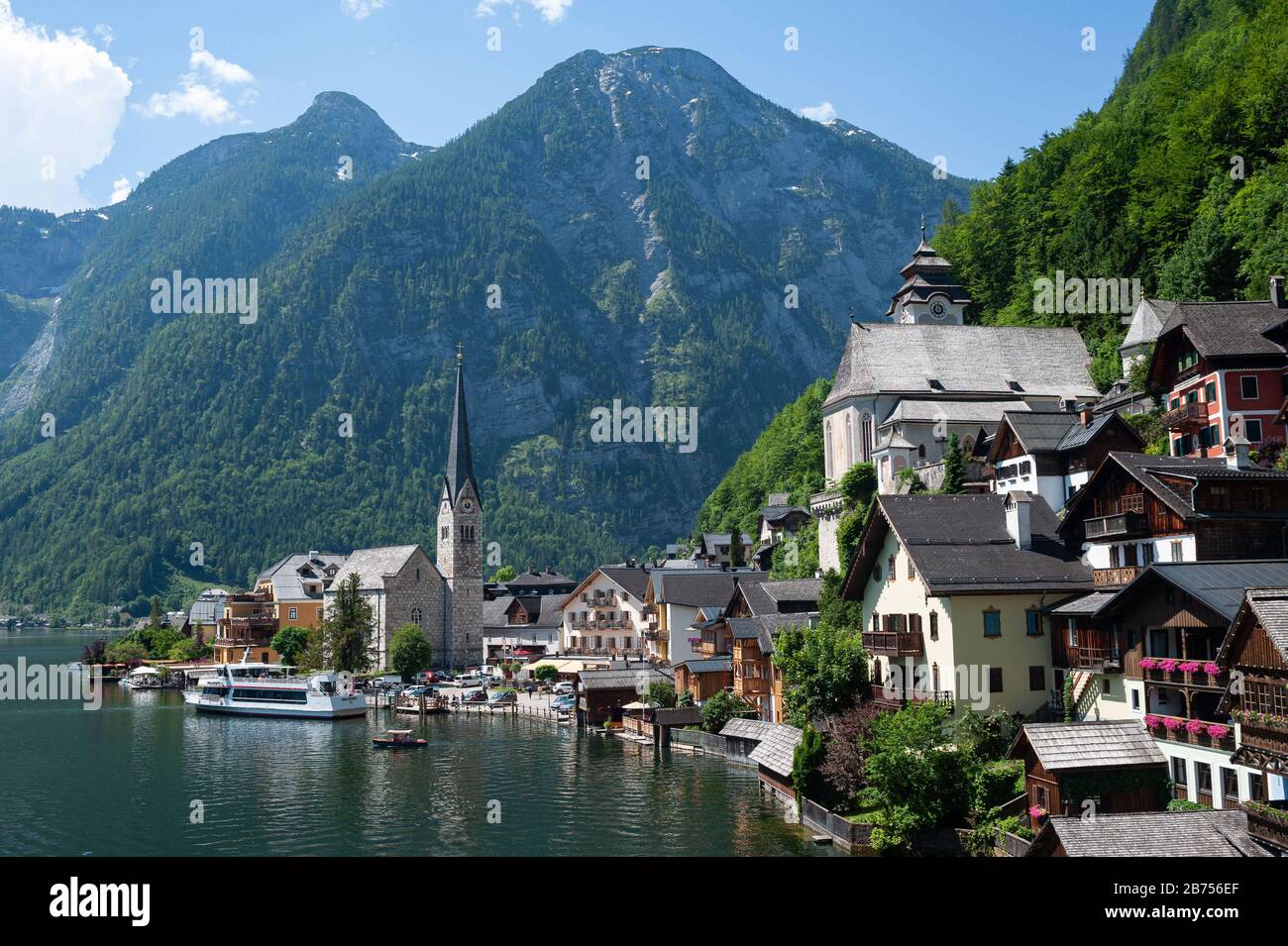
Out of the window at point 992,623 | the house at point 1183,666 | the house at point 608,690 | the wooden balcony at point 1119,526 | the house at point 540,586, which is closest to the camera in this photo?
the house at point 1183,666

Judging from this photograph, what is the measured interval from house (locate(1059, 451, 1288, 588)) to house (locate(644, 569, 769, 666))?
50004 mm

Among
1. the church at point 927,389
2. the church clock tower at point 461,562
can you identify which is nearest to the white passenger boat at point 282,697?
the church clock tower at point 461,562

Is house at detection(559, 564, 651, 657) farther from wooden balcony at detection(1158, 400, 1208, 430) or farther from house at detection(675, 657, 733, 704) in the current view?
wooden balcony at detection(1158, 400, 1208, 430)

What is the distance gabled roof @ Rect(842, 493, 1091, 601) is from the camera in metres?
42.3

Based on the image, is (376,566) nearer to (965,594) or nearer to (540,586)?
(540,586)

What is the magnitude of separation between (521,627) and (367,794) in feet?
260

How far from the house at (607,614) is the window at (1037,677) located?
72.2 m

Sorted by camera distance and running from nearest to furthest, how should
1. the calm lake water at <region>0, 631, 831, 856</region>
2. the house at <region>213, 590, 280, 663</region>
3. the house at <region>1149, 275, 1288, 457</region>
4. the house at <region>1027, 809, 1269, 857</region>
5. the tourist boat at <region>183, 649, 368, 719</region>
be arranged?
the house at <region>1027, 809, 1269, 857</region>
the calm lake water at <region>0, 631, 831, 856</region>
the house at <region>1149, 275, 1288, 457</region>
the tourist boat at <region>183, 649, 368, 719</region>
the house at <region>213, 590, 280, 663</region>

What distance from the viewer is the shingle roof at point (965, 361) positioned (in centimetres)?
8188

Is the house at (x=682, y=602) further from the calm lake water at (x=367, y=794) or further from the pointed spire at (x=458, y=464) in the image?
the pointed spire at (x=458, y=464)

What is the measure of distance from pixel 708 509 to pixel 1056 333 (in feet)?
367

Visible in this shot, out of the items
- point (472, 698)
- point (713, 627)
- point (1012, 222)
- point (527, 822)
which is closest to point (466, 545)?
point (472, 698)

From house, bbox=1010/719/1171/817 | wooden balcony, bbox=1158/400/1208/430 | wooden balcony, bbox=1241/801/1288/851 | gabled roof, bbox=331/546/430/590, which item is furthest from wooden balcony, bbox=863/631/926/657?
gabled roof, bbox=331/546/430/590

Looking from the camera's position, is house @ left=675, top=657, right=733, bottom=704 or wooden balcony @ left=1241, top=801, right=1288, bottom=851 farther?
house @ left=675, top=657, right=733, bottom=704
